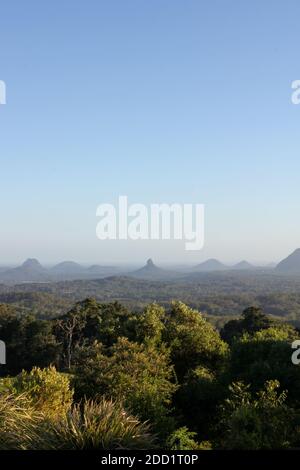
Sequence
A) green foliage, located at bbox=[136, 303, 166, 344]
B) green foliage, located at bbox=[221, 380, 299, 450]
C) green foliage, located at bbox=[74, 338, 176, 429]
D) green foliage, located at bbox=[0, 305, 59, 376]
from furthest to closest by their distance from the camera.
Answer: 1. green foliage, located at bbox=[0, 305, 59, 376]
2. green foliage, located at bbox=[136, 303, 166, 344]
3. green foliage, located at bbox=[74, 338, 176, 429]
4. green foliage, located at bbox=[221, 380, 299, 450]

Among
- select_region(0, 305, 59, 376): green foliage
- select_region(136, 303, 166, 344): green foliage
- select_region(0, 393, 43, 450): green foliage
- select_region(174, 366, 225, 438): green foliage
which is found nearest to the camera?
select_region(0, 393, 43, 450): green foliage

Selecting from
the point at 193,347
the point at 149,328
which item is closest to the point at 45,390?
the point at 149,328

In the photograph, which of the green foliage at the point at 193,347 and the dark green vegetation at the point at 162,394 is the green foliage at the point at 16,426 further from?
the green foliage at the point at 193,347

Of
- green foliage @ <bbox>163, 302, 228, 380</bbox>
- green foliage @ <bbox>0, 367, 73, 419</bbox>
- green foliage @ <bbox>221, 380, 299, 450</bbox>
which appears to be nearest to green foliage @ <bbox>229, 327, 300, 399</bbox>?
green foliage @ <bbox>163, 302, 228, 380</bbox>

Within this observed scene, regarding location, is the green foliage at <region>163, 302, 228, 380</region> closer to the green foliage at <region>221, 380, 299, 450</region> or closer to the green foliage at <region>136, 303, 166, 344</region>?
the green foliage at <region>136, 303, 166, 344</region>

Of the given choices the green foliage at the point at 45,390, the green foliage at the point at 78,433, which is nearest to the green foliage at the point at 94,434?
the green foliage at the point at 78,433

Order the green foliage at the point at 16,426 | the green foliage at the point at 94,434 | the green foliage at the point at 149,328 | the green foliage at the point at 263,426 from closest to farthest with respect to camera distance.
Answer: the green foliage at the point at 94,434 → the green foliage at the point at 16,426 → the green foliage at the point at 263,426 → the green foliage at the point at 149,328
